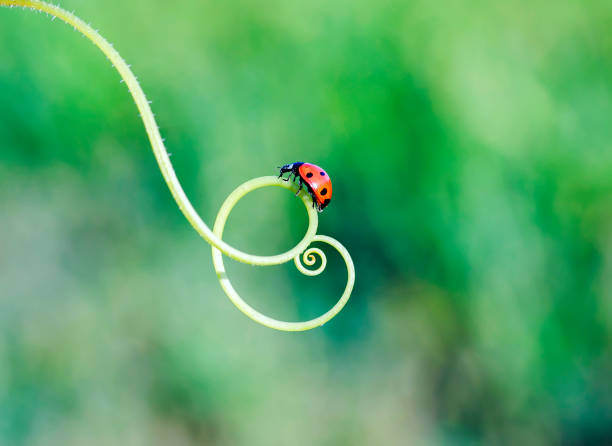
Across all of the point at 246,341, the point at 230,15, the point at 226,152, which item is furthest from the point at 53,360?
the point at 230,15

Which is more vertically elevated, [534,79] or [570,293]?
[534,79]

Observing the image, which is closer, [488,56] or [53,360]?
[53,360]

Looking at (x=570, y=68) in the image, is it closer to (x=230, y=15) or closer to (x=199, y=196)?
(x=230, y=15)

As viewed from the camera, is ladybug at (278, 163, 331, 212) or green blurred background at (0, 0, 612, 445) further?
green blurred background at (0, 0, 612, 445)

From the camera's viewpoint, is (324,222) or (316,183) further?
(324,222)

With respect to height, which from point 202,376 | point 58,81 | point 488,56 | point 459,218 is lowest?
point 202,376

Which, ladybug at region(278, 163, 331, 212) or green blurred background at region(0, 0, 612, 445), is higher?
green blurred background at region(0, 0, 612, 445)

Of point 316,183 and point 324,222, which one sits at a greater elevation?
point 324,222
